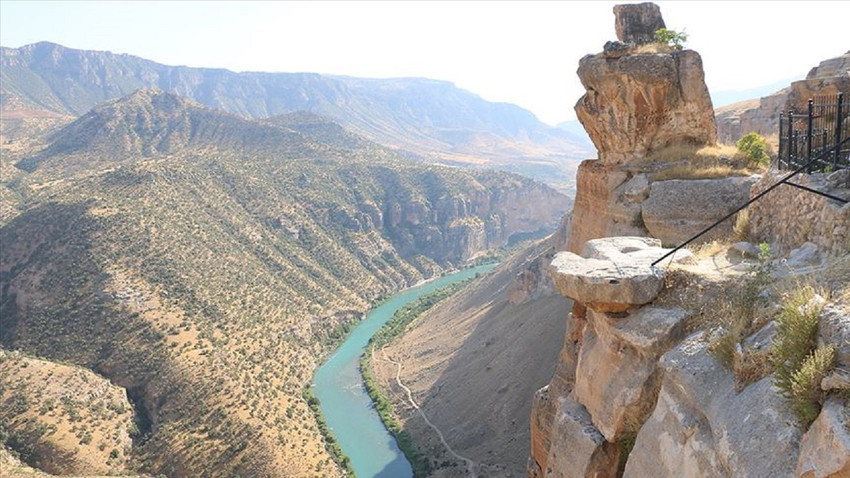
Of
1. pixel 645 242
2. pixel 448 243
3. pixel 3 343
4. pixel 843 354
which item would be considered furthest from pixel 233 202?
pixel 843 354

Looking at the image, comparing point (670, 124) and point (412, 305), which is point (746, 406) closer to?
point (670, 124)

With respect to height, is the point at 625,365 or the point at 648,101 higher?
the point at 648,101

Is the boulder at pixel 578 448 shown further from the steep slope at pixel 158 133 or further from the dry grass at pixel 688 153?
the steep slope at pixel 158 133

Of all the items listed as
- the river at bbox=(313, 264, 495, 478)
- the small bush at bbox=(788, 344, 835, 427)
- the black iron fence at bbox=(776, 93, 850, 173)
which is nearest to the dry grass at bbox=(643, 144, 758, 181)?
the black iron fence at bbox=(776, 93, 850, 173)

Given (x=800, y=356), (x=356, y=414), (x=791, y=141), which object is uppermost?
(x=791, y=141)

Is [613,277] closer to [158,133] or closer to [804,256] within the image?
[804,256]

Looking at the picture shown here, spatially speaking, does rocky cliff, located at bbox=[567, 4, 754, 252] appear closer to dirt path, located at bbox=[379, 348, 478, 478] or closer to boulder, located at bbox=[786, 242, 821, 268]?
boulder, located at bbox=[786, 242, 821, 268]

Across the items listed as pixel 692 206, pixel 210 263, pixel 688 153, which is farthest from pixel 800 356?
pixel 210 263
